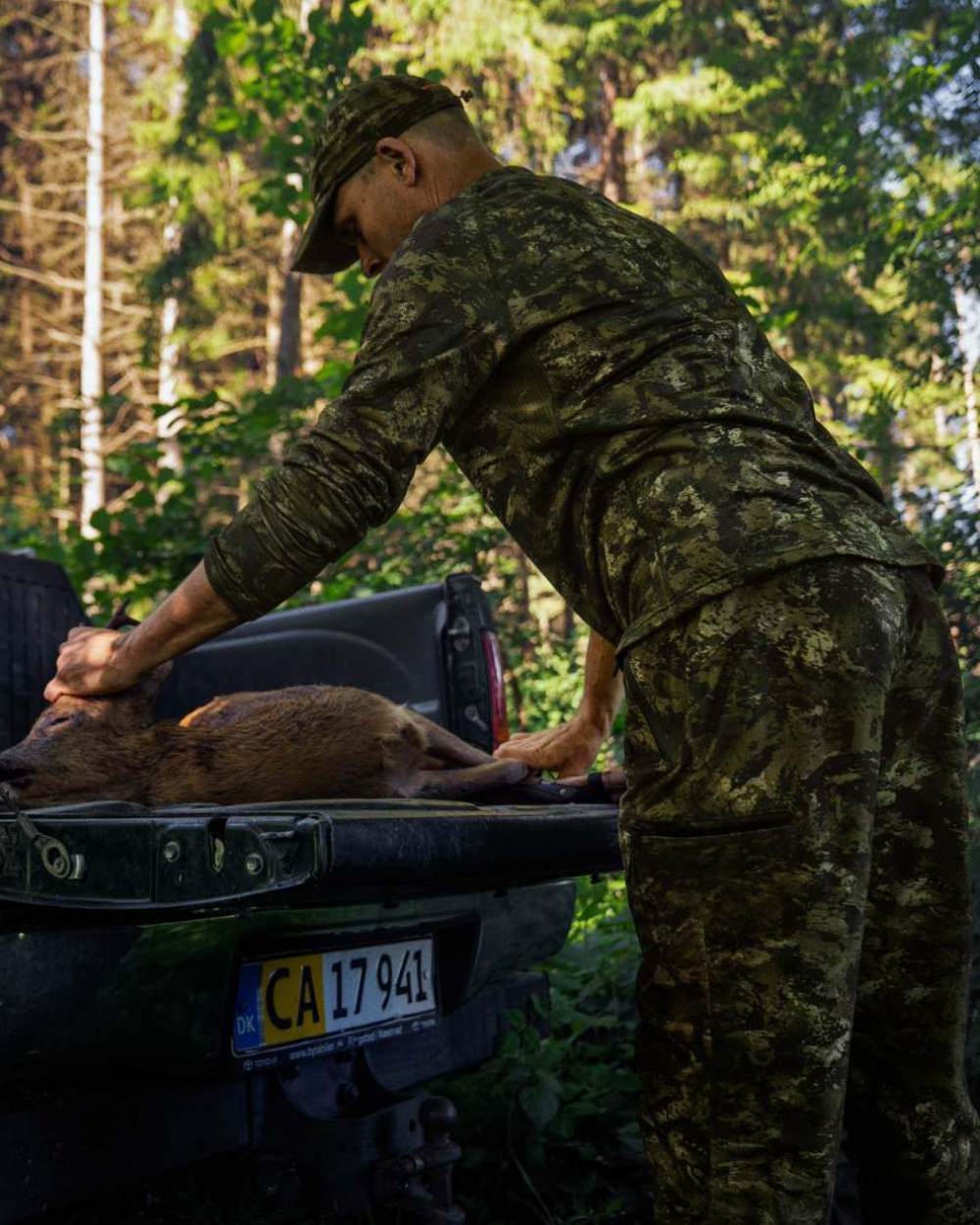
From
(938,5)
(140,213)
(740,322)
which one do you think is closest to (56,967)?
(740,322)

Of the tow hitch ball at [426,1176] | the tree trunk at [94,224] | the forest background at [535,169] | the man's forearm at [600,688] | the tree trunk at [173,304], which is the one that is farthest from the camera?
the tree trunk at [94,224]

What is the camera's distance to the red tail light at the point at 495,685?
4.26 meters

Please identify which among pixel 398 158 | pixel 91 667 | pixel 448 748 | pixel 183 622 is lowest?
pixel 448 748

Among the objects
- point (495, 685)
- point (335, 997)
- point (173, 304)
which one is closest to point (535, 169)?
point (173, 304)

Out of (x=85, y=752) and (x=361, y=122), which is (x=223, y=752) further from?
(x=361, y=122)

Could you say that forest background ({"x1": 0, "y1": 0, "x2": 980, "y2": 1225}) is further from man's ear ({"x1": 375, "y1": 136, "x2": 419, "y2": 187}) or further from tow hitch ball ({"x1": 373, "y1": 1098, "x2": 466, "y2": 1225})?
man's ear ({"x1": 375, "y1": 136, "x2": 419, "y2": 187})

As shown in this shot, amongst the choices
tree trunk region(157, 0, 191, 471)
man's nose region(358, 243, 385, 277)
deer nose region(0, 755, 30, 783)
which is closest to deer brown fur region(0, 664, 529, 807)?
deer nose region(0, 755, 30, 783)

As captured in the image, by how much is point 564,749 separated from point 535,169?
14.4 meters

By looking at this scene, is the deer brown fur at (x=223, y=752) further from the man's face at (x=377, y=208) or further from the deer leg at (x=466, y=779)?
the man's face at (x=377, y=208)

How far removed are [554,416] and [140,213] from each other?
22.5 m

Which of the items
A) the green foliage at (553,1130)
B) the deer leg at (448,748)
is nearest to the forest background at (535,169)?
the green foliage at (553,1130)

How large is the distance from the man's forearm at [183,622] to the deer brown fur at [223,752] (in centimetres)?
32

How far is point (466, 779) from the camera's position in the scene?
3.54m

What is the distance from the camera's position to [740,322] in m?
2.89
